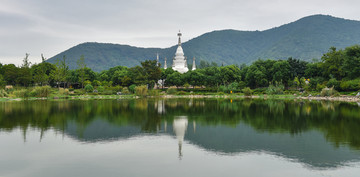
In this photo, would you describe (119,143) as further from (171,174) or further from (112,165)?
(171,174)

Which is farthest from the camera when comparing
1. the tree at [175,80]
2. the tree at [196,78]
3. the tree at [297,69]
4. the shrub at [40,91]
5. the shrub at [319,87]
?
the tree at [175,80]

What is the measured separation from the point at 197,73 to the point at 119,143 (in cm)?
7172

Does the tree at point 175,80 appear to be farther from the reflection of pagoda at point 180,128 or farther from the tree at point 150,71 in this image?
the reflection of pagoda at point 180,128

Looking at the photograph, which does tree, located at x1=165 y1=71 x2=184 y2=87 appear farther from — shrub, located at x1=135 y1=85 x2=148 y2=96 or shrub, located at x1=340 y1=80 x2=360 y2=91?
shrub, located at x1=340 y1=80 x2=360 y2=91

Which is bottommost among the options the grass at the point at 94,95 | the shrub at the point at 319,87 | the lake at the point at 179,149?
the lake at the point at 179,149

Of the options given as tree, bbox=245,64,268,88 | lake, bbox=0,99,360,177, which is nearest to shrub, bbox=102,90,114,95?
tree, bbox=245,64,268,88

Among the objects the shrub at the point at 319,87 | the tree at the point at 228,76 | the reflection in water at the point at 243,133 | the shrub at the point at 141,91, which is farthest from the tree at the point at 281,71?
the reflection in water at the point at 243,133

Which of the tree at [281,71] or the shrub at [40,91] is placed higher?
the tree at [281,71]

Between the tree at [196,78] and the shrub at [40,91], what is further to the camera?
the tree at [196,78]

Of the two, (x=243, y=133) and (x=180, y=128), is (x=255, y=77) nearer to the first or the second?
(x=180, y=128)

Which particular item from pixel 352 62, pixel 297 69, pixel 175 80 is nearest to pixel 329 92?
pixel 352 62

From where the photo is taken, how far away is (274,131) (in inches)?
739

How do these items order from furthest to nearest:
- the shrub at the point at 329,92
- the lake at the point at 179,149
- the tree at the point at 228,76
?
1. the tree at the point at 228,76
2. the shrub at the point at 329,92
3. the lake at the point at 179,149

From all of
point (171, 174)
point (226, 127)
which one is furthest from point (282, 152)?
point (226, 127)
